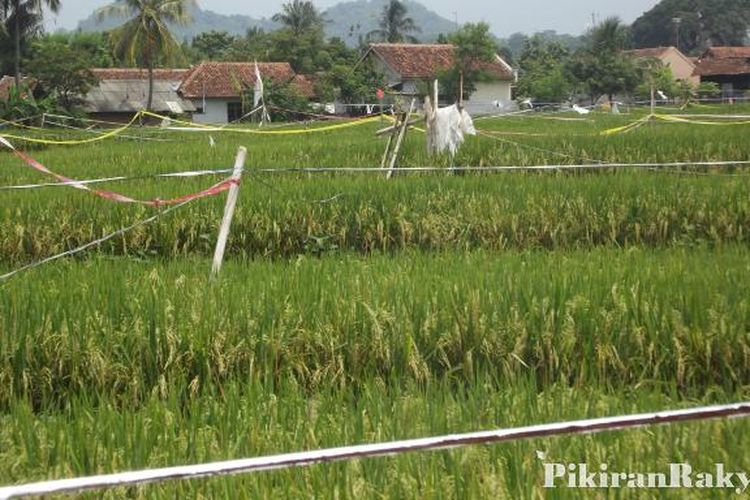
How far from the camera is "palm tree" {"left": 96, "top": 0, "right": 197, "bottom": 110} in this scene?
36.7 metres

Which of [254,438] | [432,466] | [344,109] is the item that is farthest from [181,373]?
[344,109]

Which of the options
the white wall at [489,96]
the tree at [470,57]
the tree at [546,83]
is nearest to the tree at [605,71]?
the tree at [546,83]

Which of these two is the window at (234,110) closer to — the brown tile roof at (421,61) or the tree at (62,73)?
the brown tile roof at (421,61)

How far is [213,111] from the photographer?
47125mm

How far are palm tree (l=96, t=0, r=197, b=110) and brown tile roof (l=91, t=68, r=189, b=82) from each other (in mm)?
11726

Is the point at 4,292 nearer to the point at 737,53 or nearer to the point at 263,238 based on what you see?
the point at 263,238

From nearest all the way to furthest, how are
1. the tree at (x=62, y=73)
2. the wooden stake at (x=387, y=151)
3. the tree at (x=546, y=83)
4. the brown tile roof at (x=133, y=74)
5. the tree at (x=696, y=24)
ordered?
the wooden stake at (x=387, y=151), the tree at (x=62, y=73), the tree at (x=546, y=83), the brown tile roof at (x=133, y=74), the tree at (x=696, y=24)

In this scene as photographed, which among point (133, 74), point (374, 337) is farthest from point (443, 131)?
point (133, 74)

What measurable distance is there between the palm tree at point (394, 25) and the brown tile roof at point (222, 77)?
90.5 feet

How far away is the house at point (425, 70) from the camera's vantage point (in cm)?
4697

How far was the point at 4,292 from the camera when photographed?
4.17 meters

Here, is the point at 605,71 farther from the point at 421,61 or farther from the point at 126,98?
the point at 126,98

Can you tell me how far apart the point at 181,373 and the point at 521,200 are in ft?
14.9

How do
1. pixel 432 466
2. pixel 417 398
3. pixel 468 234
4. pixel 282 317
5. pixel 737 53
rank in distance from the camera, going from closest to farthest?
pixel 432 466, pixel 417 398, pixel 282 317, pixel 468 234, pixel 737 53
